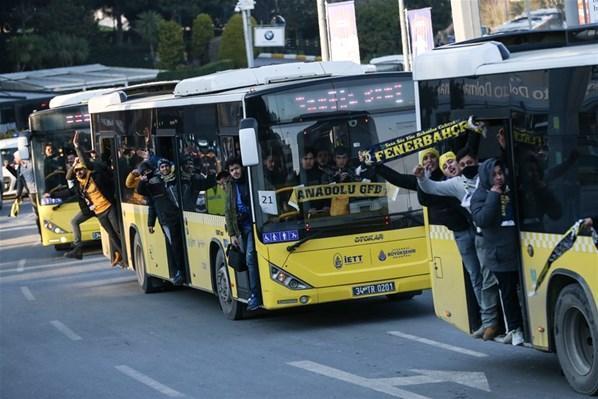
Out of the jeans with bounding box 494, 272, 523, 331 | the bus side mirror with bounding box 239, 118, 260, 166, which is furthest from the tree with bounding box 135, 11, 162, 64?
the jeans with bounding box 494, 272, 523, 331

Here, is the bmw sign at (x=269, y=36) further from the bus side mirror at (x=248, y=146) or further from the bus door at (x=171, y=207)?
the bus side mirror at (x=248, y=146)

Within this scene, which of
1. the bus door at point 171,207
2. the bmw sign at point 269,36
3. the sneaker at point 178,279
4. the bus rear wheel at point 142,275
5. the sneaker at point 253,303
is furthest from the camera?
the bmw sign at point 269,36

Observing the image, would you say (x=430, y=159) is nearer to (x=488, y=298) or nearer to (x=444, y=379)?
(x=488, y=298)

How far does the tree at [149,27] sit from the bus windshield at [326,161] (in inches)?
3117

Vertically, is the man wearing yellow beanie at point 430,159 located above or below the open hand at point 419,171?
above

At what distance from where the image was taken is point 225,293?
16.9 meters

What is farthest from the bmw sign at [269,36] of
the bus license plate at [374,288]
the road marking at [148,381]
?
the road marking at [148,381]

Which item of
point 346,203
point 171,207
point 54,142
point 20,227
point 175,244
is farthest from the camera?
point 20,227

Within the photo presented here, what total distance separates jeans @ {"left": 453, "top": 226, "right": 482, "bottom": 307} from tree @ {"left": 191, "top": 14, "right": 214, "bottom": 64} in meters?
82.9

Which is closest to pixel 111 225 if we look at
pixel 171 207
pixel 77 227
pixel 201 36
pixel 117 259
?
pixel 117 259

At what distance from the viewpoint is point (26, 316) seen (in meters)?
19.5

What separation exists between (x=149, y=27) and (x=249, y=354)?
82215 millimetres

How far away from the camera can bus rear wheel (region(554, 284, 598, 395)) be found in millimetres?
9562

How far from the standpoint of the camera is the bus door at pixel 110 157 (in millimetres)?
22406
